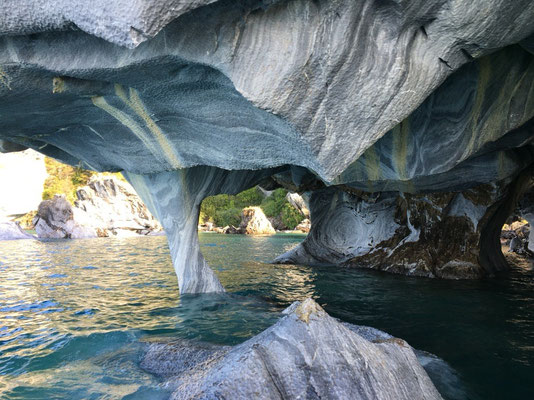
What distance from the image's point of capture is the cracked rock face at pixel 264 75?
2908mm

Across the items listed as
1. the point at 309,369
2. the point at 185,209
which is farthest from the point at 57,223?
the point at 309,369

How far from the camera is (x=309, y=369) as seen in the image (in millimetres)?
2391

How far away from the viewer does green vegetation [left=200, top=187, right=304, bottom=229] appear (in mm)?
40906

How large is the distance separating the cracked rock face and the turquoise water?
2.56 meters

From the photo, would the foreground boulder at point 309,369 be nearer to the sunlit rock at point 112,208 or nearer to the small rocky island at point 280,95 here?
the small rocky island at point 280,95

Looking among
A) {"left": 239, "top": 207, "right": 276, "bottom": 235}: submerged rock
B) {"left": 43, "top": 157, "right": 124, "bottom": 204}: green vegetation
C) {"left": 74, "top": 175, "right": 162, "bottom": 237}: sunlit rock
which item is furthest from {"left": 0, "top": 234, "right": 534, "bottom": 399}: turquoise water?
{"left": 43, "top": 157, "right": 124, "bottom": 204}: green vegetation

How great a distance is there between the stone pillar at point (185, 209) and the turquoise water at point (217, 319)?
441mm

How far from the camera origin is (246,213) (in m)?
37.2

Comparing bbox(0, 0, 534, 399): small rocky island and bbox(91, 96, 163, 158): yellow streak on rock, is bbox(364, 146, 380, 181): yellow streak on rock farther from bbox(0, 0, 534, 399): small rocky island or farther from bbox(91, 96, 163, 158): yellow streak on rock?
bbox(91, 96, 163, 158): yellow streak on rock

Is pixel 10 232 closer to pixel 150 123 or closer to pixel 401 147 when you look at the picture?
pixel 150 123

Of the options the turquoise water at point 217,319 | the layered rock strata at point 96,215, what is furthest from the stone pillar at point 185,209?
the layered rock strata at point 96,215

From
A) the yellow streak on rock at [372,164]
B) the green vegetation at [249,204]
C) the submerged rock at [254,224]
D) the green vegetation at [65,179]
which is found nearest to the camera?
the yellow streak on rock at [372,164]

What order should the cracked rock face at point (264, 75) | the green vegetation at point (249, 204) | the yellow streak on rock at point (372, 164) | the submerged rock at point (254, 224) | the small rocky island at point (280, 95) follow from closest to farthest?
the small rocky island at point (280, 95) → the cracked rock face at point (264, 75) → the yellow streak on rock at point (372, 164) → the submerged rock at point (254, 224) → the green vegetation at point (249, 204)

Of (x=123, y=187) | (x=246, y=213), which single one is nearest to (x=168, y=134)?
(x=246, y=213)
